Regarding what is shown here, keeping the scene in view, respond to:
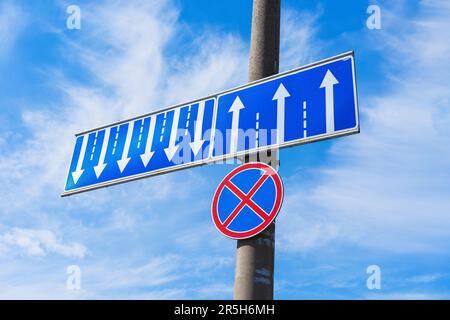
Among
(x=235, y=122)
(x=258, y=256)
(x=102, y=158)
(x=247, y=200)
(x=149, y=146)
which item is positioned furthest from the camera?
(x=102, y=158)

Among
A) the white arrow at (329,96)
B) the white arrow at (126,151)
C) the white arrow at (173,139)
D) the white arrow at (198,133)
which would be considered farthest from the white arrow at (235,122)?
the white arrow at (126,151)

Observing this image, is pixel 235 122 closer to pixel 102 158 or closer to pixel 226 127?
pixel 226 127

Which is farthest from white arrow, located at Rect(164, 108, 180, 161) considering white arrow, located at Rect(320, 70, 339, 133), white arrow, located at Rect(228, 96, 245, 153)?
white arrow, located at Rect(320, 70, 339, 133)

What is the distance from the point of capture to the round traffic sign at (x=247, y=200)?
4207mm

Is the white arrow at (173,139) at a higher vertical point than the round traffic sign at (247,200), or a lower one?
higher

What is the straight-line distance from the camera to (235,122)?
4.96 metres

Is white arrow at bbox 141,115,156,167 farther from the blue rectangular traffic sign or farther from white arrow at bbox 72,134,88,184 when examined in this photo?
white arrow at bbox 72,134,88,184

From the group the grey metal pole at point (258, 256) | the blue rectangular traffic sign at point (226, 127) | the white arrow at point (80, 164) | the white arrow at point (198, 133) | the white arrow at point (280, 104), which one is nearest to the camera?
the grey metal pole at point (258, 256)

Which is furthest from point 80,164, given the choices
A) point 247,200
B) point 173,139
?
point 247,200

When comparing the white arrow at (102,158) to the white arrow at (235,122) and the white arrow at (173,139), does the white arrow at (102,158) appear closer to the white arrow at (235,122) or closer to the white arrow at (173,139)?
the white arrow at (173,139)

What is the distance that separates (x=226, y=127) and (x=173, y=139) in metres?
0.66
